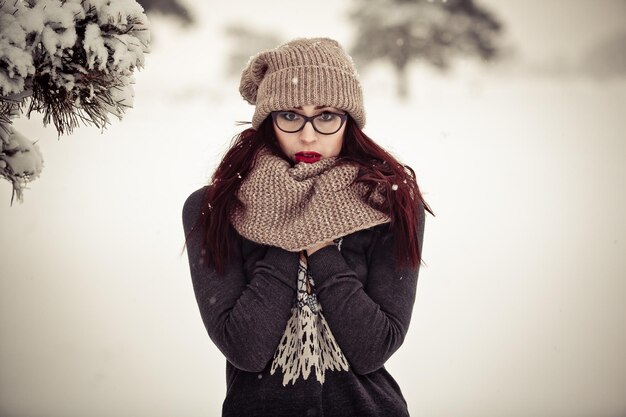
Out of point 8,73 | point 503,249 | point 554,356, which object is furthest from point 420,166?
point 8,73

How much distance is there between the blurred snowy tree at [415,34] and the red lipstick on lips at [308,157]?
367 centimetres

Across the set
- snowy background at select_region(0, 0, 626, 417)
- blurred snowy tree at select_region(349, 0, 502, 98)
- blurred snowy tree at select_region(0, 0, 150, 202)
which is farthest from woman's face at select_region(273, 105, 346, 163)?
blurred snowy tree at select_region(349, 0, 502, 98)

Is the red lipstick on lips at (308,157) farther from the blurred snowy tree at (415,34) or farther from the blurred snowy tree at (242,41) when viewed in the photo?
the blurred snowy tree at (415,34)

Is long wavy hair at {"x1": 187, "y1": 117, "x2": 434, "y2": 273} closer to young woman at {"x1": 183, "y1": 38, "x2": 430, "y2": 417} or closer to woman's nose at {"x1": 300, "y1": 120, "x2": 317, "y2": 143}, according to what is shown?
young woman at {"x1": 183, "y1": 38, "x2": 430, "y2": 417}

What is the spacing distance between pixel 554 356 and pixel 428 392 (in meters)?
0.99

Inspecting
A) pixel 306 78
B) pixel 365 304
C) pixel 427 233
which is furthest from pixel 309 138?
pixel 427 233

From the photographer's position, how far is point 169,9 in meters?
4.27

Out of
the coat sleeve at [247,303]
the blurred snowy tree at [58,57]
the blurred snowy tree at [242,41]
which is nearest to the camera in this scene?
the blurred snowy tree at [58,57]

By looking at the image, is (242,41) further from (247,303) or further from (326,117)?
(247,303)

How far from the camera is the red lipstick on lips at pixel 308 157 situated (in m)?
1.36

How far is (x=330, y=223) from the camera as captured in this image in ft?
4.10

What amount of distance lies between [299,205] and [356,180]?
182mm

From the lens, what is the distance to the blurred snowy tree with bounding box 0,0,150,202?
2.37 feet

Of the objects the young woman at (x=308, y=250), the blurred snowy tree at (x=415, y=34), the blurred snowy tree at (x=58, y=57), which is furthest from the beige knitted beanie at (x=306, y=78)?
the blurred snowy tree at (x=415, y=34)
